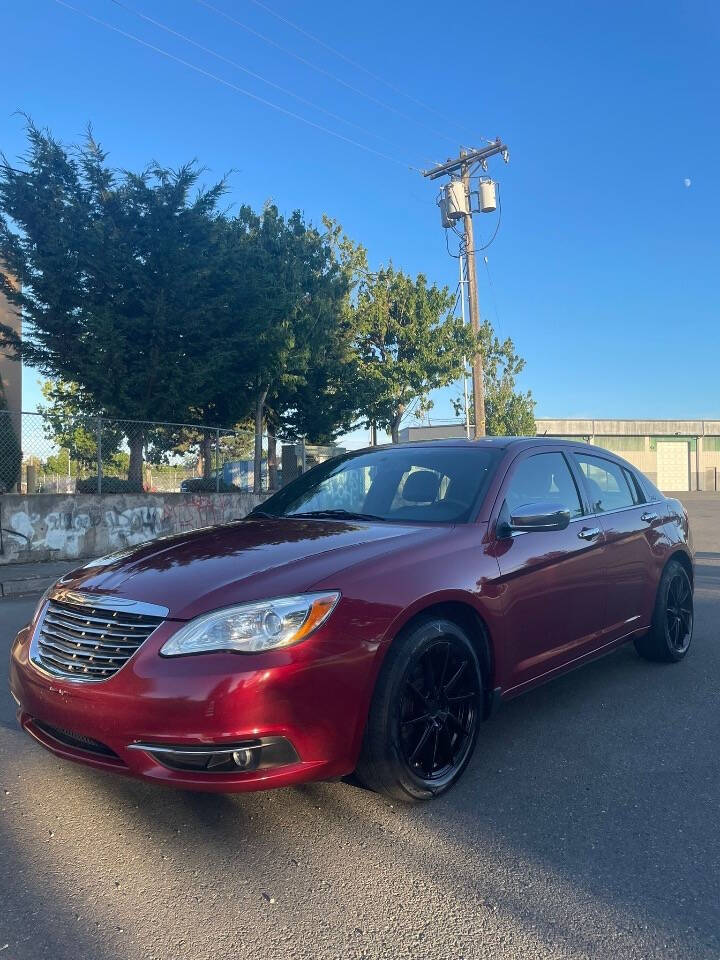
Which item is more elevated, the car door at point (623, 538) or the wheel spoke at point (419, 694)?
the car door at point (623, 538)

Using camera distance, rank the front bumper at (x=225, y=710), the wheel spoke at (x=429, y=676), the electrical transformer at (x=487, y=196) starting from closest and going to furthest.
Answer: the front bumper at (x=225, y=710)
the wheel spoke at (x=429, y=676)
the electrical transformer at (x=487, y=196)

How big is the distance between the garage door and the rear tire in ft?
168

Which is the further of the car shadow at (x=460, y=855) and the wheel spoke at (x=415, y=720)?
the wheel spoke at (x=415, y=720)

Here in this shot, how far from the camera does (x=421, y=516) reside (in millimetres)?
3723

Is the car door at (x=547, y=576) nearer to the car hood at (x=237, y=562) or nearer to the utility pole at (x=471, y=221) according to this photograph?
the car hood at (x=237, y=562)

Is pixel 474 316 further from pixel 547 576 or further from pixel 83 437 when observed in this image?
pixel 547 576

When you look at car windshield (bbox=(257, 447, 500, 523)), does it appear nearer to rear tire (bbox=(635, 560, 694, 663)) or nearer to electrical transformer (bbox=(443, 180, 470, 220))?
rear tire (bbox=(635, 560, 694, 663))

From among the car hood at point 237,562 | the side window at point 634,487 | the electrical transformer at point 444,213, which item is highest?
the electrical transformer at point 444,213

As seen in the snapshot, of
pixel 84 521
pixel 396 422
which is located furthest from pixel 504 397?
pixel 84 521

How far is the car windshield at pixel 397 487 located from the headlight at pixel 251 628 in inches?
43.3

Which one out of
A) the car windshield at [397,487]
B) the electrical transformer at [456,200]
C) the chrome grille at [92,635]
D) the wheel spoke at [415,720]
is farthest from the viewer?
the electrical transformer at [456,200]

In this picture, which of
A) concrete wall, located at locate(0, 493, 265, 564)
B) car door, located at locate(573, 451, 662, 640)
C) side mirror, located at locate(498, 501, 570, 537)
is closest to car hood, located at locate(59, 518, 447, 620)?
side mirror, located at locate(498, 501, 570, 537)

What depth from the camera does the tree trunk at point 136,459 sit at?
12961mm

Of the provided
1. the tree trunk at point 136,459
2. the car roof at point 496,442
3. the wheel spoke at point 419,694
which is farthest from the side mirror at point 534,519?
the tree trunk at point 136,459
